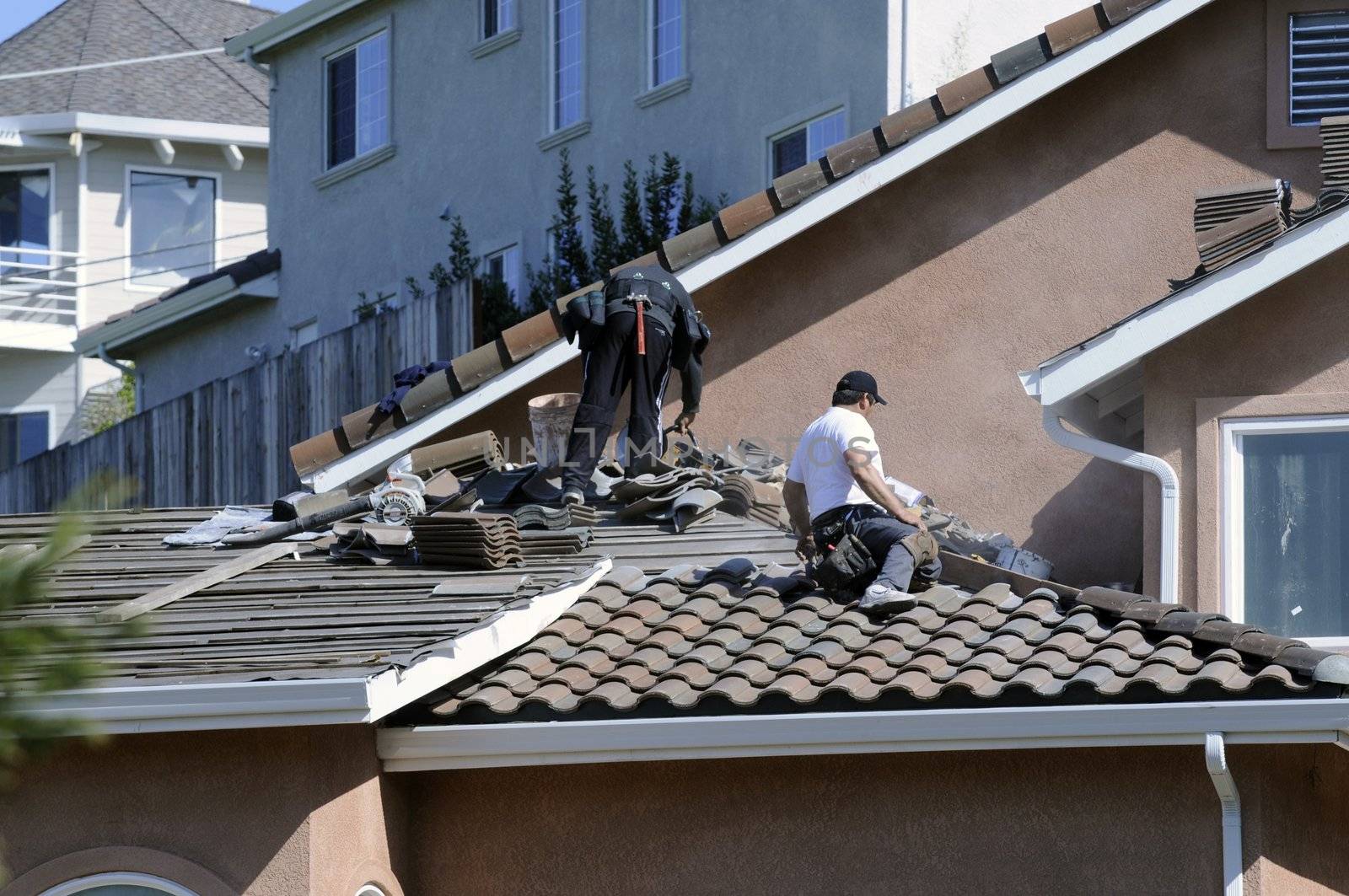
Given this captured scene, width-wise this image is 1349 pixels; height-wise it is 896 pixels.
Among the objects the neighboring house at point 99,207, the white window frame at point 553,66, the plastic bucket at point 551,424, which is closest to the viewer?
the plastic bucket at point 551,424

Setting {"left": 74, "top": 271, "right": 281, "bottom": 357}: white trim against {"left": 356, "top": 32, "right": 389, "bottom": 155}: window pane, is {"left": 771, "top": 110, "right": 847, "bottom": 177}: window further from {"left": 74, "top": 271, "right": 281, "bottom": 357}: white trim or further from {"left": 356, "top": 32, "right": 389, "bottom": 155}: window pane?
{"left": 74, "top": 271, "right": 281, "bottom": 357}: white trim

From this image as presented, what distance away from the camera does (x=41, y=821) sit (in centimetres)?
855

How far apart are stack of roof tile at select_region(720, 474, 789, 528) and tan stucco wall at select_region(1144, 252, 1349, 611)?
2.15m

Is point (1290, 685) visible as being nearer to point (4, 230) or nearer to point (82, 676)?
point (82, 676)

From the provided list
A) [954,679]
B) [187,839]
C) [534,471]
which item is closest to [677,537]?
[534,471]

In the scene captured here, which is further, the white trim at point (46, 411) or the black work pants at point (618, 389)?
the white trim at point (46, 411)

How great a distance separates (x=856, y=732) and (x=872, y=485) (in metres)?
1.71

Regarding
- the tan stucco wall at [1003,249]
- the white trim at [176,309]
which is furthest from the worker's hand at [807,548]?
the white trim at [176,309]

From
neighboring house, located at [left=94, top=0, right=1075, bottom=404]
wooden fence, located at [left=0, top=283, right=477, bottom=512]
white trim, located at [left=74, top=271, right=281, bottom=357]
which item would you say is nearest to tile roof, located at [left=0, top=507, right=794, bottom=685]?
wooden fence, located at [left=0, top=283, right=477, bottom=512]

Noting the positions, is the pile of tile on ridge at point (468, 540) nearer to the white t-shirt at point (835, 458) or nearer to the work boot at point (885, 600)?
the white t-shirt at point (835, 458)

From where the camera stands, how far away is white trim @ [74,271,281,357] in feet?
83.0

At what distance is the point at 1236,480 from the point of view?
11570 millimetres

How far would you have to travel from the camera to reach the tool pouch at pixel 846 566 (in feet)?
32.8

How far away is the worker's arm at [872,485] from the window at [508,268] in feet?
36.6
